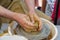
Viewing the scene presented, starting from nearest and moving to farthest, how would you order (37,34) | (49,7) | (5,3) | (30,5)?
1. (37,34)
2. (30,5)
3. (5,3)
4. (49,7)

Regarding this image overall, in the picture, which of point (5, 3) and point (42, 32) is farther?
point (5, 3)

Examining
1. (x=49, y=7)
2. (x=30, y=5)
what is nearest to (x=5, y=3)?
(x=30, y=5)

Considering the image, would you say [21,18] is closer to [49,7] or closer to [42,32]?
[42,32]

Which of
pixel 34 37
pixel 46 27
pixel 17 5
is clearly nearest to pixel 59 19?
pixel 17 5

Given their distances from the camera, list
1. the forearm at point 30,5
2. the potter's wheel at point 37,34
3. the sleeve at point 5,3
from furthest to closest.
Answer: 1. the sleeve at point 5,3
2. the forearm at point 30,5
3. the potter's wheel at point 37,34

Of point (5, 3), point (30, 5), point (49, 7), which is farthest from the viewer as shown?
point (49, 7)

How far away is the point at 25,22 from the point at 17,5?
0.34 m

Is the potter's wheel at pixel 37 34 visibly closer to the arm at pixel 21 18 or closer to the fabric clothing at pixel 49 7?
the arm at pixel 21 18

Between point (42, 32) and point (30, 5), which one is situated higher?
point (30, 5)

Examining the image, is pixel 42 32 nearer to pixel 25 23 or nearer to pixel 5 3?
pixel 25 23

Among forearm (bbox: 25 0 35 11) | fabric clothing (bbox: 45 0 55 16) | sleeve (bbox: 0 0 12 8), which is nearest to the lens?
forearm (bbox: 25 0 35 11)

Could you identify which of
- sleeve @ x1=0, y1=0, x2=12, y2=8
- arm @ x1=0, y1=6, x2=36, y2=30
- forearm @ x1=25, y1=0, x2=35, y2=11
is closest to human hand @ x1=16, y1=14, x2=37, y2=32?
arm @ x1=0, y1=6, x2=36, y2=30

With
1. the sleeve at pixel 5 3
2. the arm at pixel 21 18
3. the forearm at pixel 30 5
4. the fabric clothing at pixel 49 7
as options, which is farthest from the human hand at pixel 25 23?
the fabric clothing at pixel 49 7

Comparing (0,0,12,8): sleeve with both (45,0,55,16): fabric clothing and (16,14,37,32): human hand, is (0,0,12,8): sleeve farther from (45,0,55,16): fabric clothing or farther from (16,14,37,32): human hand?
(45,0,55,16): fabric clothing
